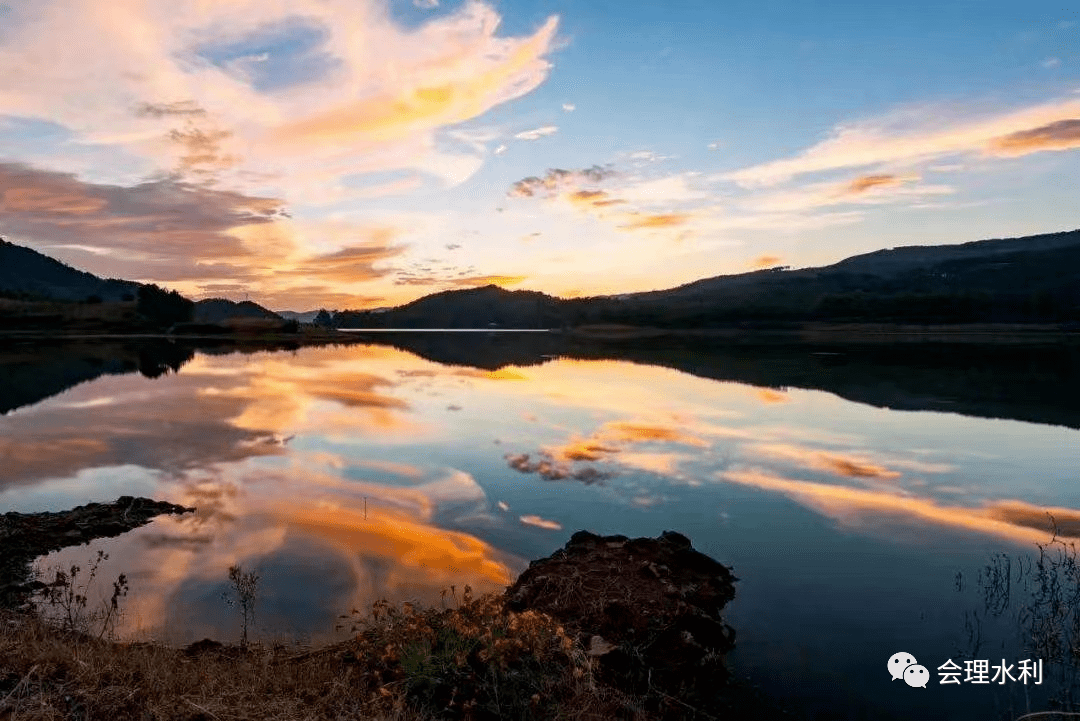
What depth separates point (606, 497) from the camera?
69.2 ft

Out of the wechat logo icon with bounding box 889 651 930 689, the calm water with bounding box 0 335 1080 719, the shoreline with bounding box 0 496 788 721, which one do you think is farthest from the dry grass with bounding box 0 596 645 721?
the wechat logo icon with bounding box 889 651 930 689

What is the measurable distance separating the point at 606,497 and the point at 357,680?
43.0 feet

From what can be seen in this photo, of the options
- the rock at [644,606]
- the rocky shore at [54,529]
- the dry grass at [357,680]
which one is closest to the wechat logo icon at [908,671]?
the rock at [644,606]

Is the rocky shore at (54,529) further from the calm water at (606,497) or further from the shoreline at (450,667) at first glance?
the shoreline at (450,667)

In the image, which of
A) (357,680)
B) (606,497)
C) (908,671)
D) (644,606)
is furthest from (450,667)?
(606,497)

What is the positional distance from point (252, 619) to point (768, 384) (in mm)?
49991

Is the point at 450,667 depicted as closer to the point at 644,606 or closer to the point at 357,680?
the point at 357,680

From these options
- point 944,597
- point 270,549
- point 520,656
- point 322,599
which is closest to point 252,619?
point 322,599

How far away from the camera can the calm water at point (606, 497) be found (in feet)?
39.4

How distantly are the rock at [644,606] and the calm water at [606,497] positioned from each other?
0.67 m

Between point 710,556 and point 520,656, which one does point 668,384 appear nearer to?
point 710,556

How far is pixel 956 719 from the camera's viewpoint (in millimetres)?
9219

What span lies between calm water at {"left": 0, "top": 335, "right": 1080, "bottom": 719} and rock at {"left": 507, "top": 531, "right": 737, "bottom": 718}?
2.19 feet

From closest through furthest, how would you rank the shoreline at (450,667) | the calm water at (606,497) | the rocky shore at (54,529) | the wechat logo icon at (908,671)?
the shoreline at (450,667), the wechat logo icon at (908,671), the calm water at (606,497), the rocky shore at (54,529)
